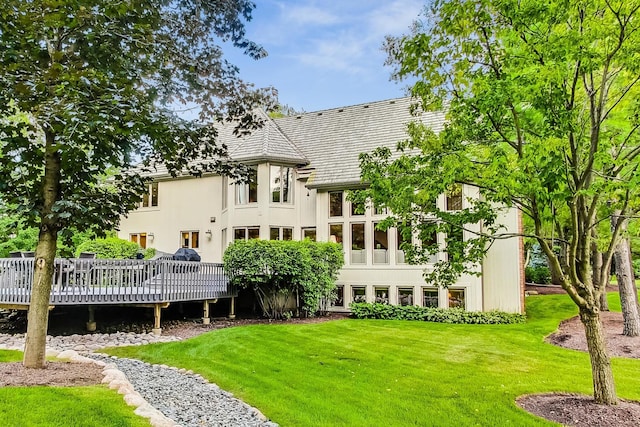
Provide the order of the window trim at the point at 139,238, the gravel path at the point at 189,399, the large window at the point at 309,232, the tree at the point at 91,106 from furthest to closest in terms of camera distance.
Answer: the window trim at the point at 139,238 < the large window at the point at 309,232 < the tree at the point at 91,106 < the gravel path at the point at 189,399

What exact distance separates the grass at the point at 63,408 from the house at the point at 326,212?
9.42 m

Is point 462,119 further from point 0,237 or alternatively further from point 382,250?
point 0,237

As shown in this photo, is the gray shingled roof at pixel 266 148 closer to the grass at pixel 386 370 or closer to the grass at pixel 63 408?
the grass at pixel 386 370

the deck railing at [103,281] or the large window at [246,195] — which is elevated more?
the large window at [246,195]

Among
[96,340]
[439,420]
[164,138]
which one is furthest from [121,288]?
[439,420]

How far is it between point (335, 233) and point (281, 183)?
2.69 meters

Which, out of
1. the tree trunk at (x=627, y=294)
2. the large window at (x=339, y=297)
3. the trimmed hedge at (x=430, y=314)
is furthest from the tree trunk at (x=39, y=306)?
the tree trunk at (x=627, y=294)

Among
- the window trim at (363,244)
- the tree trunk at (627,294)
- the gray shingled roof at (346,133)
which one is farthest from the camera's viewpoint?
the gray shingled roof at (346,133)

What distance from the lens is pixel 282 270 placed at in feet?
43.0

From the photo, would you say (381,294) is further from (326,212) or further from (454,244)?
(454,244)

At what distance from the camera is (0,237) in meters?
17.7

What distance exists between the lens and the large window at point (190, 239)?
18516mm

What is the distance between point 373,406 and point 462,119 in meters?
3.91

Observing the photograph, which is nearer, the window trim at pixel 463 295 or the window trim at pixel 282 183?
A: the window trim at pixel 463 295
